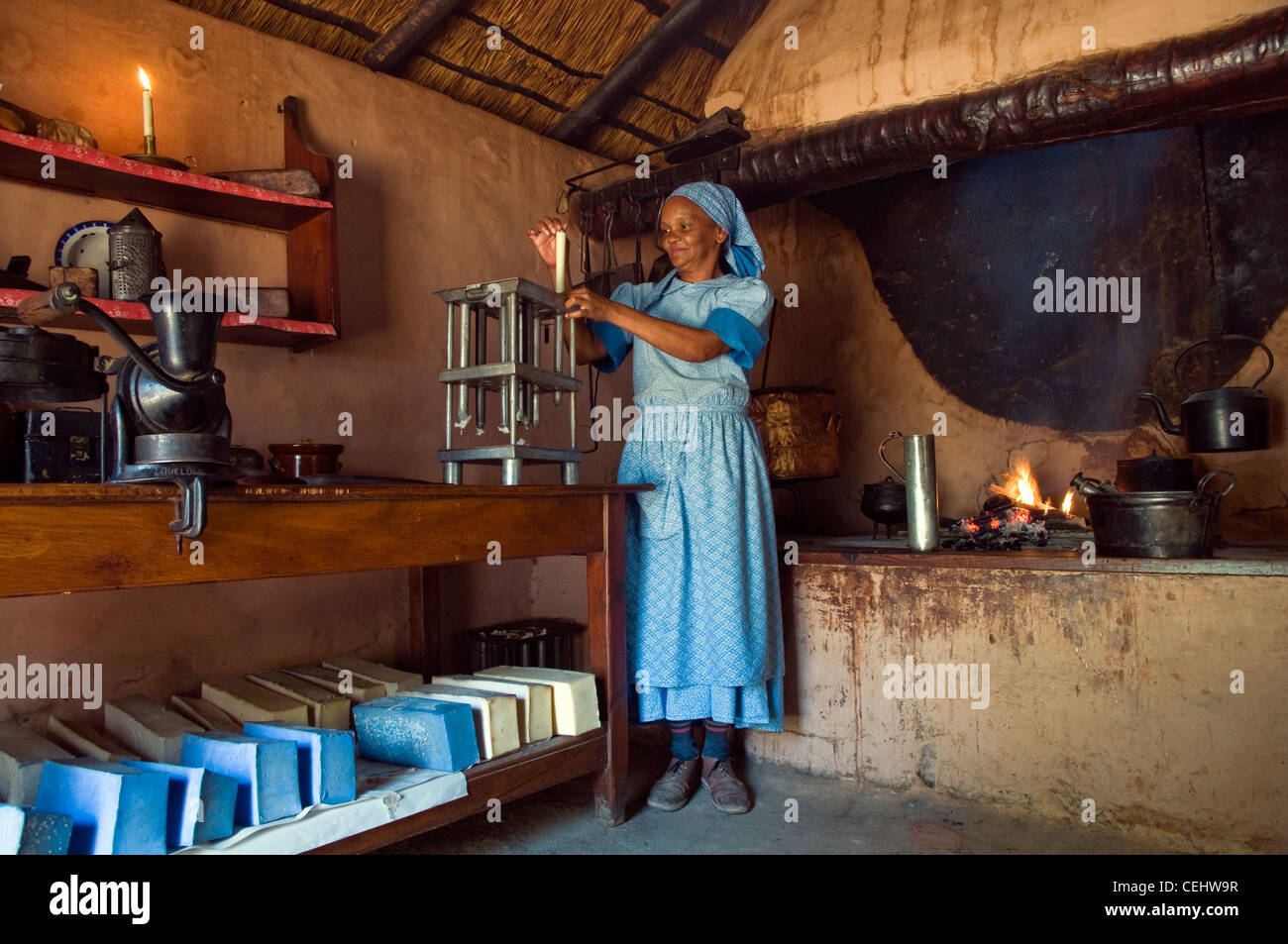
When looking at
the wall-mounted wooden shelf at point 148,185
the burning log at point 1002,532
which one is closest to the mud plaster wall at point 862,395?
the burning log at point 1002,532

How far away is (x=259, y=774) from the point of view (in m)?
1.83

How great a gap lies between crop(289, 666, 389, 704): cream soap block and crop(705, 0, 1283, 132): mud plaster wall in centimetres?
320

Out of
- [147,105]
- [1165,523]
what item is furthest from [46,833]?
[1165,523]

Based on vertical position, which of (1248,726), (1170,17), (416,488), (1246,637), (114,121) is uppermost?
(1170,17)

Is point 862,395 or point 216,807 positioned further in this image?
point 862,395

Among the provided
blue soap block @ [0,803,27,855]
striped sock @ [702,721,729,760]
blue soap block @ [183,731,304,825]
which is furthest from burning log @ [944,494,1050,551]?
blue soap block @ [0,803,27,855]

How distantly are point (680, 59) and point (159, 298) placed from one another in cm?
331

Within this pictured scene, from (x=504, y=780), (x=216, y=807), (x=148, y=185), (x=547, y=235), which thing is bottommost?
(x=504, y=780)

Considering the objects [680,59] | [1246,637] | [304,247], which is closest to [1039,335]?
[680,59]

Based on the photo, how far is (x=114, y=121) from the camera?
281cm

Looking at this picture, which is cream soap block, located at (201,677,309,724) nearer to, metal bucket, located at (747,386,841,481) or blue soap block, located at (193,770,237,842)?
blue soap block, located at (193,770,237,842)

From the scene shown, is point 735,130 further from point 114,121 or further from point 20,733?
point 20,733

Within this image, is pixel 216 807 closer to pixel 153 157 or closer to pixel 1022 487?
pixel 153 157

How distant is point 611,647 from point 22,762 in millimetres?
1463
